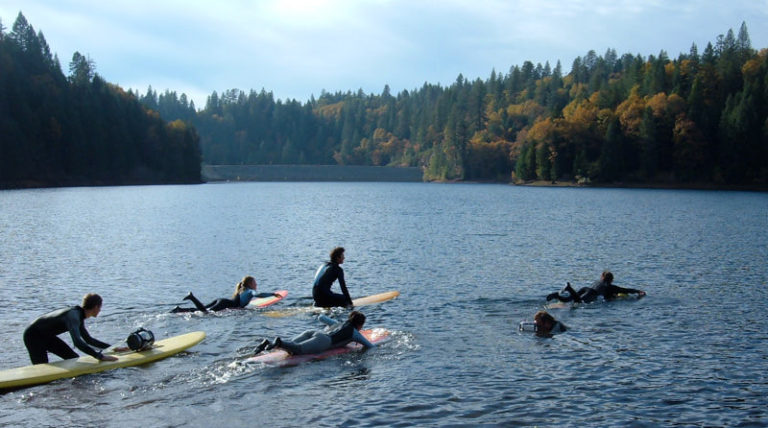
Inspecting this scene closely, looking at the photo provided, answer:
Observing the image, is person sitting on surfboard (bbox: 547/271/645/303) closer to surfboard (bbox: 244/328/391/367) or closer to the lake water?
the lake water

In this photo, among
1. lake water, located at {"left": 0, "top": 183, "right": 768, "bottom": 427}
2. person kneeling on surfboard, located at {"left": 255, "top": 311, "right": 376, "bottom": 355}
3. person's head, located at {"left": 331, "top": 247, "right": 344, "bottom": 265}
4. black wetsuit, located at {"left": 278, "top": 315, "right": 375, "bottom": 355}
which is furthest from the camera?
person's head, located at {"left": 331, "top": 247, "right": 344, "bottom": 265}

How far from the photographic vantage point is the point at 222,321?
2428 centimetres

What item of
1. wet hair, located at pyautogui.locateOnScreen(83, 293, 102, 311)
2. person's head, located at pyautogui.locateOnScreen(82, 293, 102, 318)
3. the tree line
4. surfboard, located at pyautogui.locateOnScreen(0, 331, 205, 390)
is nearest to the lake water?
surfboard, located at pyautogui.locateOnScreen(0, 331, 205, 390)

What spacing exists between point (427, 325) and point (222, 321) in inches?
297

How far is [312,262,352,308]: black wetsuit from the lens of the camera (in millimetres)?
25891

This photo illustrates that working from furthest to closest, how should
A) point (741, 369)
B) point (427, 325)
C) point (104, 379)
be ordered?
point (427, 325) → point (741, 369) → point (104, 379)

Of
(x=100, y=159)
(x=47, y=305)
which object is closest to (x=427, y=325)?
(x=47, y=305)

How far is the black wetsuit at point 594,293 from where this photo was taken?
27.2 m

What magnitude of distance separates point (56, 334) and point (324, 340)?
23.7 ft

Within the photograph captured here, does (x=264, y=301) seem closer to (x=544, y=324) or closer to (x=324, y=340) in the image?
(x=324, y=340)

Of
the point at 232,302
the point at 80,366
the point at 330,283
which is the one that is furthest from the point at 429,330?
the point at 80,366

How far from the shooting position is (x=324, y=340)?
19.5 meters

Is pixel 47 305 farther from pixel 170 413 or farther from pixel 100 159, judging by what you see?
pixel 100 159

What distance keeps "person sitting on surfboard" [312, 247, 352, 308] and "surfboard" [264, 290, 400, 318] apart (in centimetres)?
43
